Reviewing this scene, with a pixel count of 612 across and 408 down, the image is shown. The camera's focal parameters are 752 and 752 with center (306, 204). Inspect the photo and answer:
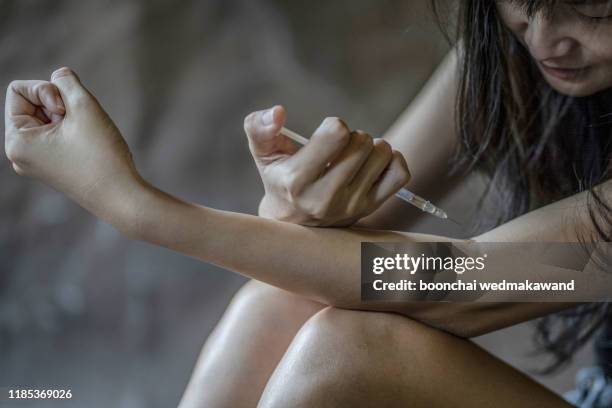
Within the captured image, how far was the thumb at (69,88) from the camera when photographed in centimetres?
53

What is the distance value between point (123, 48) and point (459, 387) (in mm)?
465

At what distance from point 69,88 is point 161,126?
266mm

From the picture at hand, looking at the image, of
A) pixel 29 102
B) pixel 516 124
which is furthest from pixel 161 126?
pixel 516 124

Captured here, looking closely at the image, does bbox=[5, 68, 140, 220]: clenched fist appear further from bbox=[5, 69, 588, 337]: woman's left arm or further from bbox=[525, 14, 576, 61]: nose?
bbox=[525, 14, 576, 61]: nose

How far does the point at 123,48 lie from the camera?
0.75 meters

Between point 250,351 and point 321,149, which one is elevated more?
point 321,149

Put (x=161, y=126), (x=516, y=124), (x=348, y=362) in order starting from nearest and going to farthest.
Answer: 1. (x=348, y=362)
2. (x=516, y=124)
3. (x=161, y=126)

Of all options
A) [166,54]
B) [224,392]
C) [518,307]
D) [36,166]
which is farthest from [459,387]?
[166,54]

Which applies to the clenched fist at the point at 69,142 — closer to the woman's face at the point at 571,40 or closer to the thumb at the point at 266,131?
the thumb at the point at 266,131

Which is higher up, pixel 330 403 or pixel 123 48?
pixel 123 48

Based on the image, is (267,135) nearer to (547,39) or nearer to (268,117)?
(268,117)

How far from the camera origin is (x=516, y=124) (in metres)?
0.69

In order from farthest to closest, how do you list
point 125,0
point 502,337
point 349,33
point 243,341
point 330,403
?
1. point 502,337
2. point 349,33
3. point 125,0
4. point 243,341
5. point 330,403

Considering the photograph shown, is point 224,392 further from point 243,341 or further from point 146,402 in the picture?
point 146,402
